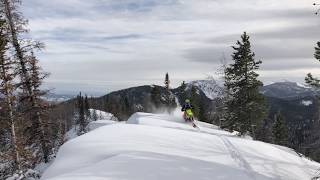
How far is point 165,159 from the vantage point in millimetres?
16453

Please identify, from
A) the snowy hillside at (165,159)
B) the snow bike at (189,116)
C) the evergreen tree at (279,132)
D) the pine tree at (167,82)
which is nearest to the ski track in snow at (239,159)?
the snowy hillside at (165,159)

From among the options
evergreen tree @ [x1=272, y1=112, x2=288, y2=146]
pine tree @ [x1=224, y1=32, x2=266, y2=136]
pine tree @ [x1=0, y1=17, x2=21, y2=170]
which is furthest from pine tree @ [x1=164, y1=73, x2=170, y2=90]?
pine tree @ [x1=0, y1=17, x2=21, y2=170]

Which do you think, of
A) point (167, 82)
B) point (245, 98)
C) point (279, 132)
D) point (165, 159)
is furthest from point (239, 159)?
point (167, 82)

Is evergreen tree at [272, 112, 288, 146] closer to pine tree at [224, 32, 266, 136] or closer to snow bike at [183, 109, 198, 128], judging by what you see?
pine tree at [224, 32, 266, 136]

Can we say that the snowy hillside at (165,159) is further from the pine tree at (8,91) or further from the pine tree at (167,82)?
the pine tree at (167,82)

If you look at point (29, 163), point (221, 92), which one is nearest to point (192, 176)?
point (29, 163)

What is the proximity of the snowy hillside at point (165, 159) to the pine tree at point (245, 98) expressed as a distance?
19584mm

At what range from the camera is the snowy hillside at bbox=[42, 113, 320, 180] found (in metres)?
14.6

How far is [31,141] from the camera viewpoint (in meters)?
35.1

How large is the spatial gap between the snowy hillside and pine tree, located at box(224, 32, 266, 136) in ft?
64.3

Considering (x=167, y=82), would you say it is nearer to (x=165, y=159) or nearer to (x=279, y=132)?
(x=279, y=132)

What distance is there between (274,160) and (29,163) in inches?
636

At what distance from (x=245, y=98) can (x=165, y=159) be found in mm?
28777

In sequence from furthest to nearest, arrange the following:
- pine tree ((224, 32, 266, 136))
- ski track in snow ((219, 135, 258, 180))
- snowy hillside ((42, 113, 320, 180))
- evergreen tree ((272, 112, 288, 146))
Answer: evergreen tree ((272, 112, 288, 146)) → pine tree ((224, 32, 266, 136)) → ski track in snow ((219, 135, 258, 180)) → snowy hillside ((42, 113, 320, 180))
